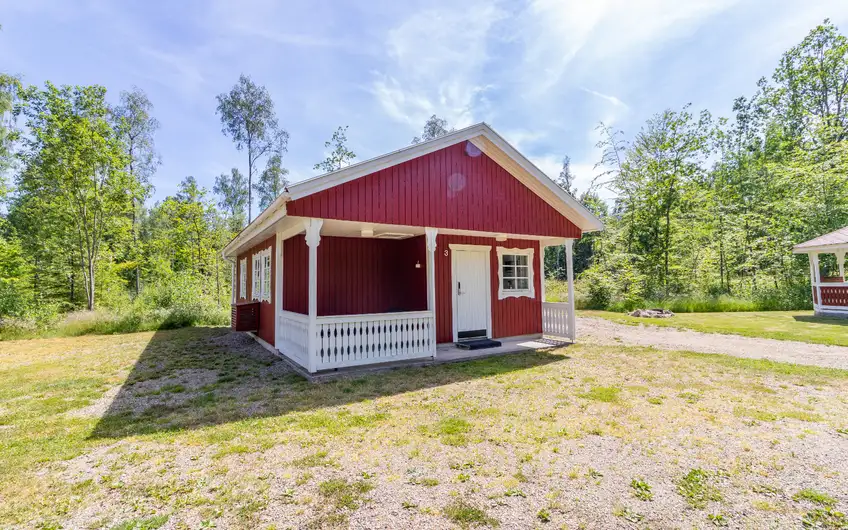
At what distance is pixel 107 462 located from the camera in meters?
2.88

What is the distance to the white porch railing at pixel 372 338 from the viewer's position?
554cm

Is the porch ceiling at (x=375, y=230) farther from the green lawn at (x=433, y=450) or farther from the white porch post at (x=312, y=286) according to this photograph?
the green lawn at (x=433, y=450)

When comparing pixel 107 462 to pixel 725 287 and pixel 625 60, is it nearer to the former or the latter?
pixel 625 60

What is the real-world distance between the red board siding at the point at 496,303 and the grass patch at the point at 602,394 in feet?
11.0

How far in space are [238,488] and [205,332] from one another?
10227 mm

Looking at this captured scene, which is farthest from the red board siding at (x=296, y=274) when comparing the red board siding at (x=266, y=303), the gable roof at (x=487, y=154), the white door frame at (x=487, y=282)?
the white door frame at (x=487, y=282)

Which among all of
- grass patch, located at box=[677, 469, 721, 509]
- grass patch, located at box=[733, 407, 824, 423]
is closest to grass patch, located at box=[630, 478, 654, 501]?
grass patch, located at box=[677, 469, 721, 509]

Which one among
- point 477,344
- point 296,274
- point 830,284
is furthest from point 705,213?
point 296,274

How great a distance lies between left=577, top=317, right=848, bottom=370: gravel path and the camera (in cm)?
618

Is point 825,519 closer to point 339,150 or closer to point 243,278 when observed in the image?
point 243,278

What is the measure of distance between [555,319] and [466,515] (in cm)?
706

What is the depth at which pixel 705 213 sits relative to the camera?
1678 centimetres

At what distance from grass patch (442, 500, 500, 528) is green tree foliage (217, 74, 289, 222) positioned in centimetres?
2349

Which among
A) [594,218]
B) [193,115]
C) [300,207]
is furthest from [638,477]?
[193,115]
